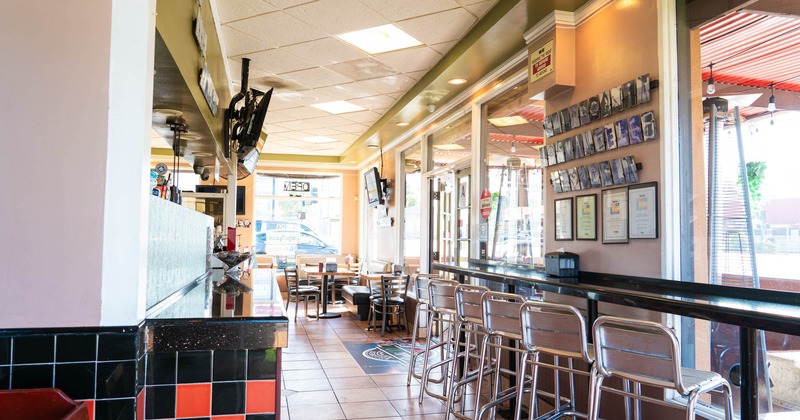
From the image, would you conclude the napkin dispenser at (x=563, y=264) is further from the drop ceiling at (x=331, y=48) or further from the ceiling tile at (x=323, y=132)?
the ceiling tile at (x=323, y=132)

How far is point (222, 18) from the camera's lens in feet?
12.9

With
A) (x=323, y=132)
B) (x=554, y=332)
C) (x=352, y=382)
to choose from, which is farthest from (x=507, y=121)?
(x=323, y=132)

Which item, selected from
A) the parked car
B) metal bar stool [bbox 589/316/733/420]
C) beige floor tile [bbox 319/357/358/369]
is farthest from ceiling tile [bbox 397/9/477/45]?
the parked car

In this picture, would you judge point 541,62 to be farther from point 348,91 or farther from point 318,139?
point 318,139

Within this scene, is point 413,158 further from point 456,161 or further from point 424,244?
point 456,161

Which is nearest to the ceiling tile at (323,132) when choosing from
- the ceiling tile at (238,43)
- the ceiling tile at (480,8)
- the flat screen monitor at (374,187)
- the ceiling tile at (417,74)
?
the flat screen monitor at (374,187)

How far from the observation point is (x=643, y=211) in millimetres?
2803

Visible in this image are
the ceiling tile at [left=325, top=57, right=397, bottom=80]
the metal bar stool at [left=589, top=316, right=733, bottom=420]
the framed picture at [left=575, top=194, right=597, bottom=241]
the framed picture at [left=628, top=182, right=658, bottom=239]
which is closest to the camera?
the metal bar stool at [left=589, top=316, right=733, bottom=420]

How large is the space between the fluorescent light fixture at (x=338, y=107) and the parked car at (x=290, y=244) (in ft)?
16.7

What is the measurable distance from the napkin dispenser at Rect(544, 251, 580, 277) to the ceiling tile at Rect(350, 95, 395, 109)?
348 centimetres

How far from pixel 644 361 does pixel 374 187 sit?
7.64 m

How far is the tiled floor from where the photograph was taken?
372cm

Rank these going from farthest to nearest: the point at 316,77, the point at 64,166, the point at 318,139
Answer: the point at 318,139, the point at 316,77, the point at 64,166

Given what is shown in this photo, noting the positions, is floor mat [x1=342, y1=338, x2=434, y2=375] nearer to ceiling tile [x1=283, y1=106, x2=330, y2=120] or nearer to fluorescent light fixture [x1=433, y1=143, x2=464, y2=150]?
fluorescent light fixture [x1=433, y1=143, x2=464, y2=150]
